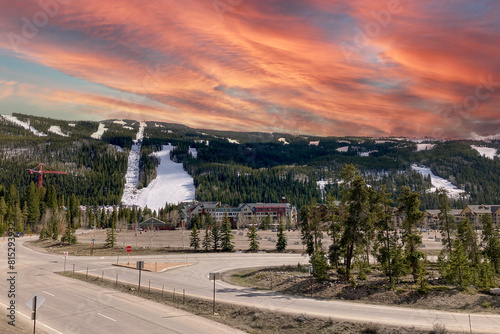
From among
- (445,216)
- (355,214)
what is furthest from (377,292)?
(445,216)

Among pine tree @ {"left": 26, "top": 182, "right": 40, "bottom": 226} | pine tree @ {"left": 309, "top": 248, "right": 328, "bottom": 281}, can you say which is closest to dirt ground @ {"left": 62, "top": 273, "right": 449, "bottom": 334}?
pine tree @ {"left": 309, "top": 248, "right": 328, "bottom": 281}

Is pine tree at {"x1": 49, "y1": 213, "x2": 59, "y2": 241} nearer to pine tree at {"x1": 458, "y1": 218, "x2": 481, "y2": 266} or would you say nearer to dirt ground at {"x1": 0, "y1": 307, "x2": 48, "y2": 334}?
dirt ground at {"x1": 0, "y1": 307, "x2": 48, "y2": 334}

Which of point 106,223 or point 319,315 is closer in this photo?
point 319,315

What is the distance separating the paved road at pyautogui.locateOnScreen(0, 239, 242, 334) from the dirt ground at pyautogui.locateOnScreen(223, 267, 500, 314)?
14.8m

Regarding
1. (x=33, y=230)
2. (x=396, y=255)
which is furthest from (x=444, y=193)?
(x=33, y=230)

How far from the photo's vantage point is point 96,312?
31.9 m

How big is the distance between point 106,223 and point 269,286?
16025 cm

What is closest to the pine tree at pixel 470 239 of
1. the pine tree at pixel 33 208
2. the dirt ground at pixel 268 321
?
the dirt ground at pixel 268 321

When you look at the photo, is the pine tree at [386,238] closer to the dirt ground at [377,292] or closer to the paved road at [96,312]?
the dirt ground at [377,292]

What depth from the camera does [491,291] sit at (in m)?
36.8

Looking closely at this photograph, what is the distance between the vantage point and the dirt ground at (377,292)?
3397 centimetres

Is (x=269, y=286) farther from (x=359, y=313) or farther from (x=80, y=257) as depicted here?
(x=80, y=257)

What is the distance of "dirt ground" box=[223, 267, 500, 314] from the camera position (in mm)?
33969

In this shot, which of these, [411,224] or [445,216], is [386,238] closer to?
[411,224]
